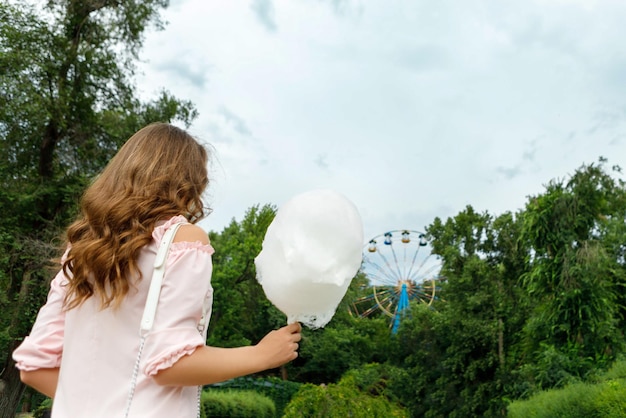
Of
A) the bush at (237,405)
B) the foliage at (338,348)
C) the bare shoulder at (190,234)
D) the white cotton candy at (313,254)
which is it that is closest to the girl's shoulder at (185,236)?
the bare shoulder at (190,234)

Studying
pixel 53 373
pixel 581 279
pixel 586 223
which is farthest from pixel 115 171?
pixel 586 223

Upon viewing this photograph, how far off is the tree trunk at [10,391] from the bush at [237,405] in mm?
6750

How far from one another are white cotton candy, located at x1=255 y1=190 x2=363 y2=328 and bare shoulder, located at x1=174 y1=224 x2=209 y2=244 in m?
0.43

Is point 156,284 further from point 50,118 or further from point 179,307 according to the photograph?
point 50,118

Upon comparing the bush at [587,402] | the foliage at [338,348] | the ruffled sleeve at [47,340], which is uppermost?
the foliage at [338,348]

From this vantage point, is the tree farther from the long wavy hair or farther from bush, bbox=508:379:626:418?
the long wavy hair

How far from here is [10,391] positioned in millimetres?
15430

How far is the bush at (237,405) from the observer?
74.4 feet

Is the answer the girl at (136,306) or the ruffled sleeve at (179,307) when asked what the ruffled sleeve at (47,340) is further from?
the ruffled sleeve at (179,307)

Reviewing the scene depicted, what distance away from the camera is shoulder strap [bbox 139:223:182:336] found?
4.76ft

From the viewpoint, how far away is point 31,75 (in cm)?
1617

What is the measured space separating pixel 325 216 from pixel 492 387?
61.8 ft

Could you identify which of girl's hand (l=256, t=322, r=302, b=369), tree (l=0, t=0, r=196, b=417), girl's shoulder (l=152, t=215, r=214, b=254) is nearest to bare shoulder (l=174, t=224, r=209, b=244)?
girl's shoulder (l=152, t=215, r=214, b=254)

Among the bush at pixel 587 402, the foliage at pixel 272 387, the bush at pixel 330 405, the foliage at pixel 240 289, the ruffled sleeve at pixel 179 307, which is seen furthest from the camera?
the foliage at pixel 272 387
